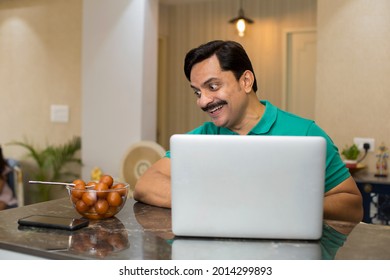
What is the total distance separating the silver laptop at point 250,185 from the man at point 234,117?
1.41 ft

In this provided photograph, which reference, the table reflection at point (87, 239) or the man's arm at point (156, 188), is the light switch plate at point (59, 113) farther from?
the table reflection at point (87, 239)

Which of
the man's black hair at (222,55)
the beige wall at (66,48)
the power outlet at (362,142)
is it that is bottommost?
the power outlet at (362,142)

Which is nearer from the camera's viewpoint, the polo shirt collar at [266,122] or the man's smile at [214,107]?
the man's smile at [214,107]

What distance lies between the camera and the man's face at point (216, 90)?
178cm

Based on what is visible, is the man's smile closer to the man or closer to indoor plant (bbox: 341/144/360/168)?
the man

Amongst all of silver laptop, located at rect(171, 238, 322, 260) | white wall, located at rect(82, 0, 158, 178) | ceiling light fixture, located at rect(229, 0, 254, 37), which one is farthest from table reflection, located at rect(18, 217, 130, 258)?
ceiling light fixture, located at rect(229, 0, 254, 37)

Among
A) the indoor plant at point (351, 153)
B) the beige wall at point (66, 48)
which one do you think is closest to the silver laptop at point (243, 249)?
the indoor plant at point (351, 153)

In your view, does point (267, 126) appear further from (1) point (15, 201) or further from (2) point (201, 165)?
(1) point (15, 201)

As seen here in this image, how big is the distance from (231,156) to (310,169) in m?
0.19

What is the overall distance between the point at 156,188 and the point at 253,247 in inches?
23.8

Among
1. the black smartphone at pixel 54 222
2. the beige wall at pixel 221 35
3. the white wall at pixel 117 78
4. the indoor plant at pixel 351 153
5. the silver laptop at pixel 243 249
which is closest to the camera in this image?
the silver laptop at pixel 243 249

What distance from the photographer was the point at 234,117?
1.88 metres
